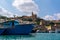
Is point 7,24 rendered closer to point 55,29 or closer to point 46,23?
point 55,29

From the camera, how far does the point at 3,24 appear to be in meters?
46.6

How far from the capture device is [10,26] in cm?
4591

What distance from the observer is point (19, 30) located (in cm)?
4472

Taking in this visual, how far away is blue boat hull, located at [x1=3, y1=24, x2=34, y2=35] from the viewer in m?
44.0

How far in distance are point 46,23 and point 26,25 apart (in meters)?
44.4

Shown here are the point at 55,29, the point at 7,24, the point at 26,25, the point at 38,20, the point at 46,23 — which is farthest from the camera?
the point at 38,20

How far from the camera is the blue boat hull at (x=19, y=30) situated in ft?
144

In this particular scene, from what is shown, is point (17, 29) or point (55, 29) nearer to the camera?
point (17, 29)

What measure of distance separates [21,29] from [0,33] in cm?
527

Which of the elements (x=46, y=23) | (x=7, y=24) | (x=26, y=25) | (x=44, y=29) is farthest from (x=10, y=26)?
(x=46, y=23)

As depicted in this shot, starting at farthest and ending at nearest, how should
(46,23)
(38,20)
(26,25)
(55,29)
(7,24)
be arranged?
(38,20)
(46,23)
(55,29)
(7,24)
(26,25)

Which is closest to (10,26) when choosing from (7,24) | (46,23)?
(7,24)

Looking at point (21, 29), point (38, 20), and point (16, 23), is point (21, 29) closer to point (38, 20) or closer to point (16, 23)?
point (16, 23)

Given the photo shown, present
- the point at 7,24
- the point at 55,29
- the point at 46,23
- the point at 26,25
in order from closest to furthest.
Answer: the point at 26,25
the point at 7,24
the point at 55,29
the point at 46,23
